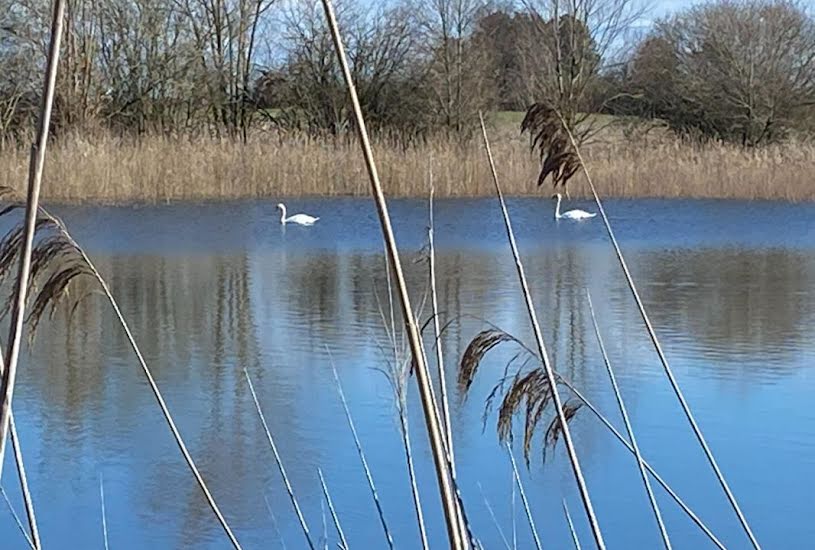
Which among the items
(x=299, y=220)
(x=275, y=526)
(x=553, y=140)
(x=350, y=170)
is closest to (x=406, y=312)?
(x=553, y=140)

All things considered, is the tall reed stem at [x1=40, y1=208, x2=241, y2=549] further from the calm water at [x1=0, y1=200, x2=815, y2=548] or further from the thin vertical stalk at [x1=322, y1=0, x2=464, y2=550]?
the calm water at [x1=0, y1=200, x2=815, y2=548]

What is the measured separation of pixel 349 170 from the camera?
13.6 meters

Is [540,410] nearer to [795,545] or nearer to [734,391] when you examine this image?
[795,545]

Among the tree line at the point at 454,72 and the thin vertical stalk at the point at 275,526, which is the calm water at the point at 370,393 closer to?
the thin vertical stalk at the point at 275,526

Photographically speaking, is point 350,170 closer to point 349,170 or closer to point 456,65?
point 349,170

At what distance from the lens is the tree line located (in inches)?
688

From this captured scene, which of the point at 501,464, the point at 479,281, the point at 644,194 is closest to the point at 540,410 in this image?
the point at 501,464

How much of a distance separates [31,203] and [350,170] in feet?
41.5

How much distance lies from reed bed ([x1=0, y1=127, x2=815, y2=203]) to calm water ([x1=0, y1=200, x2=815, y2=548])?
10.7 ft

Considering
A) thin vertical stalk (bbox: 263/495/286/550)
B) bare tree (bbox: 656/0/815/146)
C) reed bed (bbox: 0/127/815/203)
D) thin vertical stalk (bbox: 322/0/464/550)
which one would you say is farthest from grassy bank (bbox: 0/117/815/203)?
thin vertical stalk (bbox: 322/0/464/550)

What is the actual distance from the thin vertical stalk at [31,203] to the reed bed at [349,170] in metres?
11.4

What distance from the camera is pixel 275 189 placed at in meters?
13.6

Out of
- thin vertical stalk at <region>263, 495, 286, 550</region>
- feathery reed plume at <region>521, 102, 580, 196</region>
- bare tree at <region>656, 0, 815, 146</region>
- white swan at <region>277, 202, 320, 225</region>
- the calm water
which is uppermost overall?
bare tree at <region>656, 0, 815, 146</region>

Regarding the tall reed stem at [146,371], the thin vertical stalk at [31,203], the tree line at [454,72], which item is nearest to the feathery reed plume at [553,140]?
the tall reed stem at [146,371]
